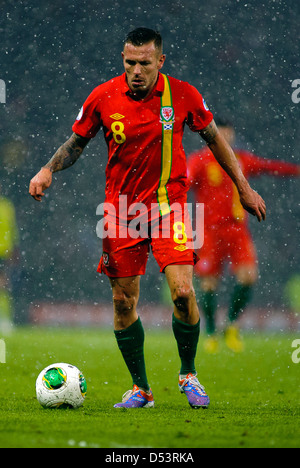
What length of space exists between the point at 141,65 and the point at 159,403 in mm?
1915

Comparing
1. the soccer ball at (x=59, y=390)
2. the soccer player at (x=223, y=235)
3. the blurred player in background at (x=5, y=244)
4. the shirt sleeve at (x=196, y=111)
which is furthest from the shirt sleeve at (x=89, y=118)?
the blurred player in background at (x=5, y=244)

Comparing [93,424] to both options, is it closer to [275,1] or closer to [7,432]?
[7,432]

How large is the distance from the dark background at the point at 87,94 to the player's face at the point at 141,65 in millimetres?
11592

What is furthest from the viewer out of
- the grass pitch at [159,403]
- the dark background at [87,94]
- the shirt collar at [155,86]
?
the dark background at [87,94]

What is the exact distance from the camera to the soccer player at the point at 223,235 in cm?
728

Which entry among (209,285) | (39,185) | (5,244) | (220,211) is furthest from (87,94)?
(39,185)

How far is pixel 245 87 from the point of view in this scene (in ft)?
61.0

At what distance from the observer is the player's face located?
13.2 feet

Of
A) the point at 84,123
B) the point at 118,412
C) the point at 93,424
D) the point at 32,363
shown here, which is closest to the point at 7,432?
the point at 93,424

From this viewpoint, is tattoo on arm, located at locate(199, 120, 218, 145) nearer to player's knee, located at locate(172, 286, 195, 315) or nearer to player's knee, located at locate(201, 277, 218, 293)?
player's knee, located at locate(172, 286, 195, 315)

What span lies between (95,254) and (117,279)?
12.9 meters

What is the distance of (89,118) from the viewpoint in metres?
4.20

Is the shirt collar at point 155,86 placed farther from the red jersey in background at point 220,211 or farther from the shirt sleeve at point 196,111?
the red jersey in background at point 220,211
